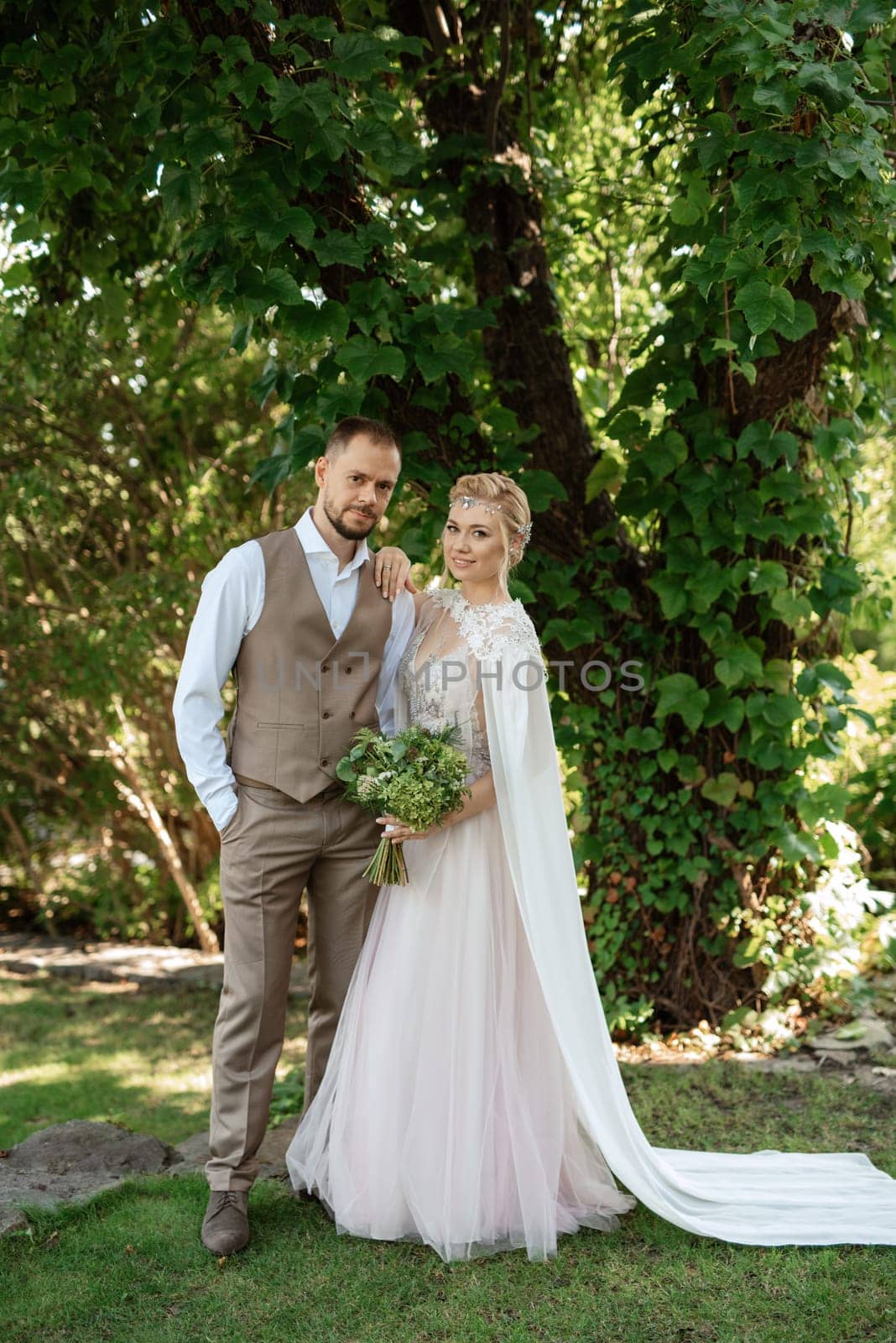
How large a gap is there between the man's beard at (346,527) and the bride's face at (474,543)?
235mm

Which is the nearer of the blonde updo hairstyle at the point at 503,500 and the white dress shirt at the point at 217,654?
the white dress shirt at the point at 217,654

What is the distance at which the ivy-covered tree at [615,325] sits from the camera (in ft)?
10.2

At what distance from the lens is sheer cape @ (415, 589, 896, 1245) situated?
282 cm

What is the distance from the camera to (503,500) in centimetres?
300

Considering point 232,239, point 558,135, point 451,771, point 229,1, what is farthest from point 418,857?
point 558,135

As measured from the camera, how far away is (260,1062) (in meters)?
2.87

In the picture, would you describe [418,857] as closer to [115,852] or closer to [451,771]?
[451,771]

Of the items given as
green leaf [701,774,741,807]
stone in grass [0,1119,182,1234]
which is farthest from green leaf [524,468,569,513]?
stone in grass [0,1119,182,1234]

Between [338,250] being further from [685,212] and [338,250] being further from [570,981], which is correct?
[570,981]

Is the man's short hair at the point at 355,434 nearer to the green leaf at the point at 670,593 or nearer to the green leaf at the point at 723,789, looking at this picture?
the green leaf at the point at 670,593

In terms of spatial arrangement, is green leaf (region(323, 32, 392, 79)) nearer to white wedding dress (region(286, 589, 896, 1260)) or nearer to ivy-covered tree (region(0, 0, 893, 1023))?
ivy-covered tree (region(0, 0, 893, 1023))

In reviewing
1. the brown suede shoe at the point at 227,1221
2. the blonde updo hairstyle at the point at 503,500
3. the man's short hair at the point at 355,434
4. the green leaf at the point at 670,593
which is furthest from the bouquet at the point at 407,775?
the green leaf at the point at 670,593

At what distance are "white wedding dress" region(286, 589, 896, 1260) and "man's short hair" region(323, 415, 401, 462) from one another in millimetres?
499

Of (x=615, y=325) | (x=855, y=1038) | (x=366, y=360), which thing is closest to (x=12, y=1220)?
(x=366, y=360)
